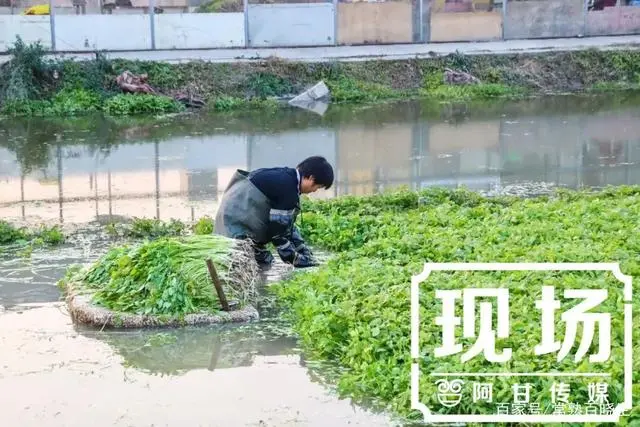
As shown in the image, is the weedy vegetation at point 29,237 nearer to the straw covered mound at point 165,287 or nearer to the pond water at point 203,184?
the pond water at point 203,184

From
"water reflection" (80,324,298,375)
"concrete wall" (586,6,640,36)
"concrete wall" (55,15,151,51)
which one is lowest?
"water reflection" (80,324,298,375)

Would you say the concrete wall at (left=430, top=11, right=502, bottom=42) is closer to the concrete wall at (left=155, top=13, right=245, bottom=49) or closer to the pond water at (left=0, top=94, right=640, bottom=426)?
the pond water at (left=0, top=94, right=640, bottom=426)

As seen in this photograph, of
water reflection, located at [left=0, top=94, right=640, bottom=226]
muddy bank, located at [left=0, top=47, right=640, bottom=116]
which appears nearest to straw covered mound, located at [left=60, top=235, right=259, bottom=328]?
water reflection, located at [left=0, top=94, right=640, bottom=226]

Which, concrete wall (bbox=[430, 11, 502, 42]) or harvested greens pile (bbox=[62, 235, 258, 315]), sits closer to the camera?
harvested greens pile (bbox=[62, 235, 258, 315])

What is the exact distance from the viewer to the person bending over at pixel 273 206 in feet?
27.8

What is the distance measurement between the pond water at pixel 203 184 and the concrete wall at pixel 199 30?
14.9ft

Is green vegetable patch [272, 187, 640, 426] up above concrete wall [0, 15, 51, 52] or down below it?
below

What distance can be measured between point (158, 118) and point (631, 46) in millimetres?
13564

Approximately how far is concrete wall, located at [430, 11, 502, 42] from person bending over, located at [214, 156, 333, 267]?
59.7ft

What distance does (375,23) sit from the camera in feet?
84.2

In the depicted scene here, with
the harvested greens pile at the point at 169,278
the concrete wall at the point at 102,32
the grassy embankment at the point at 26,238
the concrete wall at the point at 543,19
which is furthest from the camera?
the concrete wall at the point at 543,19

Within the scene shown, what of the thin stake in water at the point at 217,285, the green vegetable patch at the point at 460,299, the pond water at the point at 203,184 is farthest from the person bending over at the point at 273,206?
the thin stake in water at the point at 217,285

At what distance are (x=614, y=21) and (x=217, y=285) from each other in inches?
917

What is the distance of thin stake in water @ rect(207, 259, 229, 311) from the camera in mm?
7508
